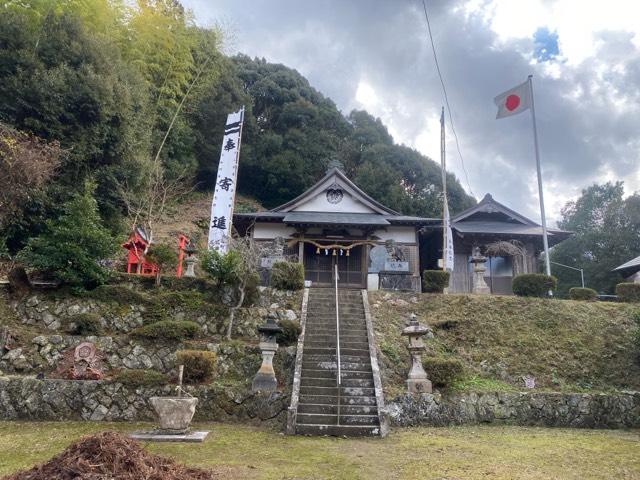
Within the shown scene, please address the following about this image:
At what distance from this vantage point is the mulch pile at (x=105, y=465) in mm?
4461

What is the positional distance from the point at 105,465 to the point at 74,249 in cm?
928

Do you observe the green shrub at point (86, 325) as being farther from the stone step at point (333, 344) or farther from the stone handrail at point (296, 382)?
the stone step at point (333, 344)

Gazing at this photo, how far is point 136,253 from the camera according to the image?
17078mm

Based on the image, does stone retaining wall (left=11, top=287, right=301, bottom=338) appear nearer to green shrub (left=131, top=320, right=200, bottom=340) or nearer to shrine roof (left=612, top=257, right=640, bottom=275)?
green shrub (left=131, top=320, right=200, bottom=340)

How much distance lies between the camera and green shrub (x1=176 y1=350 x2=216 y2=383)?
9.76 meters

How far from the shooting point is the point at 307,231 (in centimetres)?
2056

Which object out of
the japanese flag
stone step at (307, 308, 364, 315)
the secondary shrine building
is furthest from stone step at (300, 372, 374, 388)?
the japanese flag

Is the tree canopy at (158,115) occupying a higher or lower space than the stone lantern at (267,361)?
higher

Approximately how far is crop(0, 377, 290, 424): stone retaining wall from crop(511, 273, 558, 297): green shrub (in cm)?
953

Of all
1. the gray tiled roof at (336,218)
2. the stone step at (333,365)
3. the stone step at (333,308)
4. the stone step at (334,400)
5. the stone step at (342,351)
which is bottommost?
the stone step at (334,400)

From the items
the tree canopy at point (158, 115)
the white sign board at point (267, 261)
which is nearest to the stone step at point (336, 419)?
the white sign board at point (267, 261)

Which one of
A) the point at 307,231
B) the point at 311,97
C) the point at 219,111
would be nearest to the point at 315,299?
the point at 307,231

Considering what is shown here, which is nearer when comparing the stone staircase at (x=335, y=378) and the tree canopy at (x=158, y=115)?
the stone staircase at (x=335, y=378)

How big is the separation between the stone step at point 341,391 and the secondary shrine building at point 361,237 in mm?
9526
